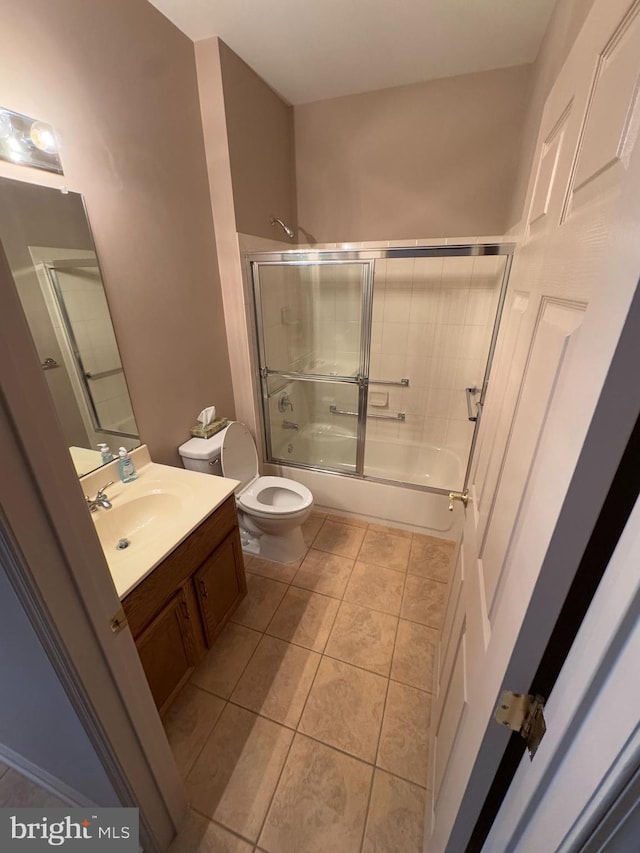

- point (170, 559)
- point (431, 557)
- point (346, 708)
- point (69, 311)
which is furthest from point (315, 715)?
point (69, 311)

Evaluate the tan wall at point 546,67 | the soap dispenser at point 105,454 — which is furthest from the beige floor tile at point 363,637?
the tan wall at point 546,67

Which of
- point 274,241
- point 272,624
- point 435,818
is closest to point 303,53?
point 274,241

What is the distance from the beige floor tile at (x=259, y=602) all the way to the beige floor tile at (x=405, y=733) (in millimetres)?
679

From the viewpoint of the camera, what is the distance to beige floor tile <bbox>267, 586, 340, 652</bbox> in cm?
167

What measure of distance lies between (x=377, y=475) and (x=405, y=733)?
138 centimetres

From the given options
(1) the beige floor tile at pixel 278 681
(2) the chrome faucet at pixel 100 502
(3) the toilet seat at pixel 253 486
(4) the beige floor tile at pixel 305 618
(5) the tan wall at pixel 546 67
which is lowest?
(1) the beige floor tile at pixel 278 681

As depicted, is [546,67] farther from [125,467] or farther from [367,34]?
[125,467]

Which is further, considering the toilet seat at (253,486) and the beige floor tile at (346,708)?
the toilet seat at (253,486)

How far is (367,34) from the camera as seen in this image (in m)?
1.63

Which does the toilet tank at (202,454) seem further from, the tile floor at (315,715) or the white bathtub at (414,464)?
the white bathtub at (414,464)

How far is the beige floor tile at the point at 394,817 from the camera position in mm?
1069

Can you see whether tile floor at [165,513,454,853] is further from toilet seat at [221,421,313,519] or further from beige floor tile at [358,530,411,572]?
toilet seat at [221,421,313,519]

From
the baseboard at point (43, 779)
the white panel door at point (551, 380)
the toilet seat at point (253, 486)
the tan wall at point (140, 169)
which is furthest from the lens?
the toilet seat at point (253, 486)

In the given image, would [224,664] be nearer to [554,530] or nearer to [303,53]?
[554,530]
